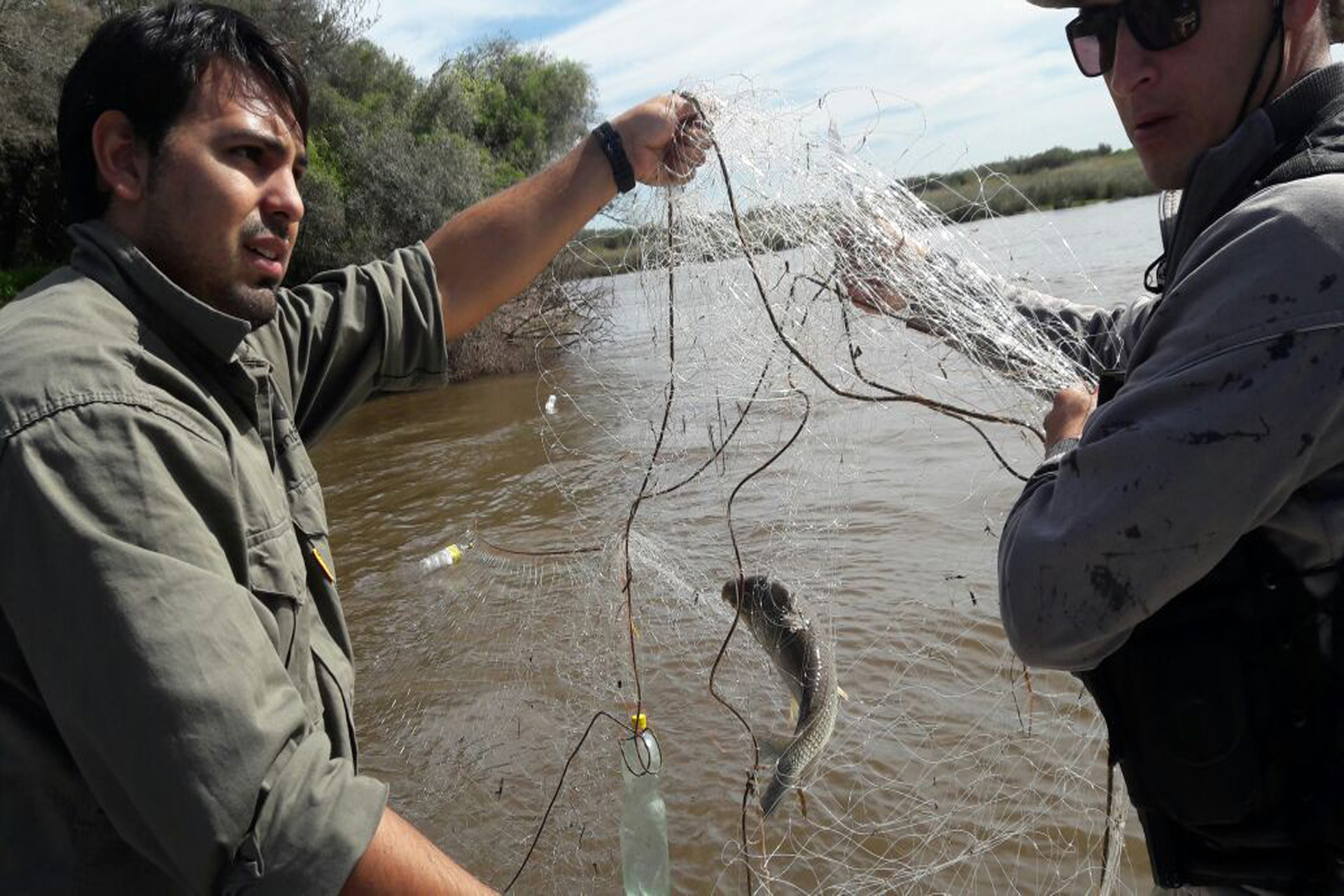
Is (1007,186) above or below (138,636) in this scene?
above

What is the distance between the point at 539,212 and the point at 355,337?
2.62 ft

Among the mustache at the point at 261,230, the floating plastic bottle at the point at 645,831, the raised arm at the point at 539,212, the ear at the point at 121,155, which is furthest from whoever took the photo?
the floating plastic bottle at the point at 645,831

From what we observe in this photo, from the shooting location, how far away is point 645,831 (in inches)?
148

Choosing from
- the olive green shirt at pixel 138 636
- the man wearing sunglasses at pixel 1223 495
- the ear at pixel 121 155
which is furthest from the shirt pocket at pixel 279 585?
the man wearing sunglasses at pixel 1223 495

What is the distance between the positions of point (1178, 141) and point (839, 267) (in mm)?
1207

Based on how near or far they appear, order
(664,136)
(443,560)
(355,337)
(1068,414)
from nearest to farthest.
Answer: (1068,414), (355,337), (664,136), (443,560)

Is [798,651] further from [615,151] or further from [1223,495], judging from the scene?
[1223,495]

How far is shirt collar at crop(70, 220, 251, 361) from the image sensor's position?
5.82 ft

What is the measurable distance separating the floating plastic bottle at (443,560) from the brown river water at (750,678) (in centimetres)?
15

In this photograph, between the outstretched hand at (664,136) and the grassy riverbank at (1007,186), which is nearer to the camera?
the outstretched hand at (664,136)

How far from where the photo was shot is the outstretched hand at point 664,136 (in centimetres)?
305

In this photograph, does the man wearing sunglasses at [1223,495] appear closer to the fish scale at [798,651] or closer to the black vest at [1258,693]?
the black vest at [1258,693]

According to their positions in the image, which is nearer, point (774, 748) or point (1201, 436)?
point (1201, 436)

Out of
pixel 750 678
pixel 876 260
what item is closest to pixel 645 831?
pixel 750 678
